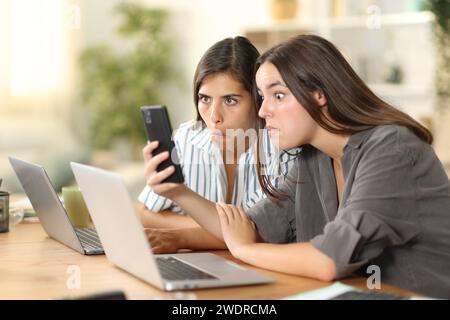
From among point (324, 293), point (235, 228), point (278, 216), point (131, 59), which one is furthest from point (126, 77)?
point (324, 293)

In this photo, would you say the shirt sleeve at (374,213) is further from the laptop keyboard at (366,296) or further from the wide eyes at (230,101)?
the wide eyes at (230,101)

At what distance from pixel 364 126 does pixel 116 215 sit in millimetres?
603

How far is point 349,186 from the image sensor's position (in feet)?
5.53

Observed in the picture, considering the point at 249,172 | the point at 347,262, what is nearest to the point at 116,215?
the point at 347,262

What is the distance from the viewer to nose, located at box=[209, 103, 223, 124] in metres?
2.19

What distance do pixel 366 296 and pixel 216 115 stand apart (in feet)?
3.25

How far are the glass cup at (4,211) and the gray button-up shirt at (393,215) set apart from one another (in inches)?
39.0

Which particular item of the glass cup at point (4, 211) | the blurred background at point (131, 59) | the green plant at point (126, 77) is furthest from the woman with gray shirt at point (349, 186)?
the green plant at point (126, 77)

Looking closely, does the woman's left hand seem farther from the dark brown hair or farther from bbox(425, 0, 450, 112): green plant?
bbox(425, 0, 450, 112): green plant

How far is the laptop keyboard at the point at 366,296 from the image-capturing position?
130 centimetres

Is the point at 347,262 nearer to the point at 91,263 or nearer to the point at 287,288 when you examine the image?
the point at 287,288

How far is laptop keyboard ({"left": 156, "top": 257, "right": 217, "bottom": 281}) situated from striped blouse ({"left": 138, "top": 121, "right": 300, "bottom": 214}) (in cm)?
62

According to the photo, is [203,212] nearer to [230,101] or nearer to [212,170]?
[230,101]

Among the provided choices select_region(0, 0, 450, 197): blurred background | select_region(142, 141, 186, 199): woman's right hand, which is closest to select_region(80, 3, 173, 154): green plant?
select_region(0, 0, 450, 197): blurred background
